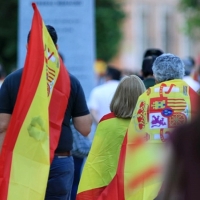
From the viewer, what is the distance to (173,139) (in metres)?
2.86

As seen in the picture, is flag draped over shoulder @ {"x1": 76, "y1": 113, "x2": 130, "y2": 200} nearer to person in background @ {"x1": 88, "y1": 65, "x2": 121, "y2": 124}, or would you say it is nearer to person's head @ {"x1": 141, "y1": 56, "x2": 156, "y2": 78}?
person's head @ {"x1": 141, "y1": 56, "x2": 156, "y2": 78}

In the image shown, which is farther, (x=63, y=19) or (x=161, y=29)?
(x=161, y=29)

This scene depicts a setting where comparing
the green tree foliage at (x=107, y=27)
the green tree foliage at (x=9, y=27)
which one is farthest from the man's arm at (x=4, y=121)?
the green tree foliage at (x=107, y=27)

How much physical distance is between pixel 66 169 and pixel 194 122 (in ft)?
10.7

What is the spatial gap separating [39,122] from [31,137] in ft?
0.41

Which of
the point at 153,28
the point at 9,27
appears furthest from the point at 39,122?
the point at 153,28

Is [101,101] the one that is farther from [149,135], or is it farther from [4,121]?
[149,135]

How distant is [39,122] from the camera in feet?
18.7

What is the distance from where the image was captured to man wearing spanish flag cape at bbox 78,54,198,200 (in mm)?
5434

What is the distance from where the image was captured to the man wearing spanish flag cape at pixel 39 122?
5637 mm

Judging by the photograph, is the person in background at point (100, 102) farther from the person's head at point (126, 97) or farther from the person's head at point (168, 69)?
the person's head at point (168, 69)

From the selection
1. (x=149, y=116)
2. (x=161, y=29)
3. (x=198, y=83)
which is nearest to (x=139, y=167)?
(x=149, y=116)

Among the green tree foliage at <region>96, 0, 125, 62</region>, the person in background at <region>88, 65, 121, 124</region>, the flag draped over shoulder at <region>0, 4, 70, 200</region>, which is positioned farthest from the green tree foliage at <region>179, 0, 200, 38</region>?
the flag draped over shoulder at <region>0, 4, 70, 200</region>

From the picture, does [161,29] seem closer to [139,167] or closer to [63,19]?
[63,19]
